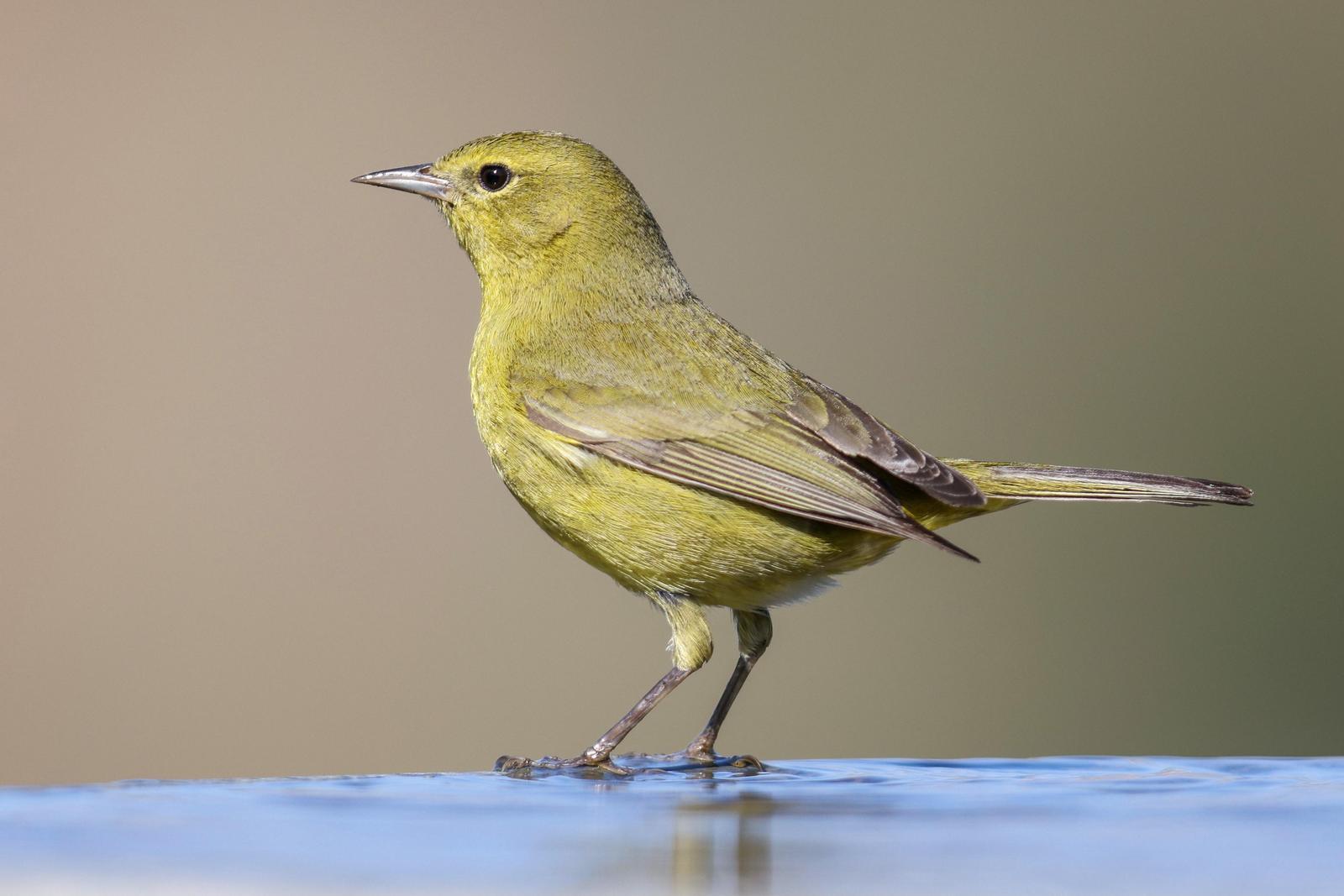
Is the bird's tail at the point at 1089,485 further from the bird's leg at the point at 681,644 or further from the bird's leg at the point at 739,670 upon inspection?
the bird's leg at the point at 681,644

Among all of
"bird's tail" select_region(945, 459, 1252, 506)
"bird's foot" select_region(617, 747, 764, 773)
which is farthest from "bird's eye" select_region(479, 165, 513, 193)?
"bird's foot" select_region(617, 747, 764, 773)

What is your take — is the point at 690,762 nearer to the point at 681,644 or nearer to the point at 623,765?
the point at 623,765

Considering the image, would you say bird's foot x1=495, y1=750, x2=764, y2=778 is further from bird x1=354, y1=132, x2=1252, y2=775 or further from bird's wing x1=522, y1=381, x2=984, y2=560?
bird's wing x1=522, y1=381, x2=984, y2=560

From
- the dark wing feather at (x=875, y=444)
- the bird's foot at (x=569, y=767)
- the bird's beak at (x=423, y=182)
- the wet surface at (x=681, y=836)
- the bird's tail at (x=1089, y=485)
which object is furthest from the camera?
the bird's beak at (x=423, y=182)

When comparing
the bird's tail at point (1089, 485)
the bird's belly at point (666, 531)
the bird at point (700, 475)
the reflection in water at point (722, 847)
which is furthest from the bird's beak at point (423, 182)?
the reflection in water at point (722, 847)

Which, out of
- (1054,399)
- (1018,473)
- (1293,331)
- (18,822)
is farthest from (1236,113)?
(18,822)
